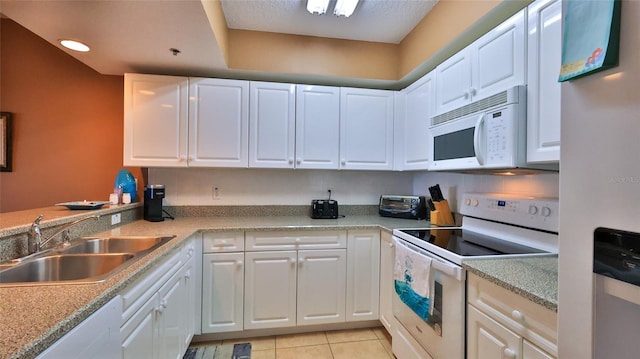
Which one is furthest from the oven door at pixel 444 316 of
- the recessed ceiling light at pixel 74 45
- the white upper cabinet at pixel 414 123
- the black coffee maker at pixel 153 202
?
the recessed ceiling light at pixel 74 45

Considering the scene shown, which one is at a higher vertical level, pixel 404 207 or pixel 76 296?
pixel 404 207

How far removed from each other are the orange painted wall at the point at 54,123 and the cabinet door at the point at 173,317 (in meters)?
1.50

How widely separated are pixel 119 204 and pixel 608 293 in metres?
2.82

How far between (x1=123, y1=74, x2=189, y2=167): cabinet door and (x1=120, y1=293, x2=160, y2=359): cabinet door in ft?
4.38

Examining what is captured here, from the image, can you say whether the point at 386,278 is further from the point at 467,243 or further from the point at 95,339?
the point at 95,339

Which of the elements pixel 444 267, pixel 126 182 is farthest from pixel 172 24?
pixel 444 267

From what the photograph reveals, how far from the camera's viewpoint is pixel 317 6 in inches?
80.4

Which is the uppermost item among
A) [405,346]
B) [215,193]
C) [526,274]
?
[215,193]

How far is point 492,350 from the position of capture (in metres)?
1.16

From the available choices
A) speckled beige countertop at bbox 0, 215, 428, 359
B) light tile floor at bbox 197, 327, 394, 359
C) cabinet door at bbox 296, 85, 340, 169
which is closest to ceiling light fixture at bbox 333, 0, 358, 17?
cabinet door at bbox 296, 85, 340, 169

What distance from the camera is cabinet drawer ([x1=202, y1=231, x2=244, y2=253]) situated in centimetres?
217

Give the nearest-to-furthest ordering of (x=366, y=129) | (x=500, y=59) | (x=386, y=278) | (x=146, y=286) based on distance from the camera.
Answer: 1. (x=146, y=286)
2. (x=500, y=59)
3. (x=386, y=278)
4. (x=366, y=129)

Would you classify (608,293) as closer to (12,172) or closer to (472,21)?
(472,21)

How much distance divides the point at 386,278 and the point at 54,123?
3.18 m
